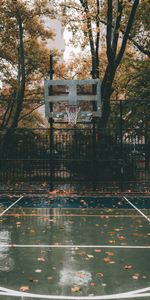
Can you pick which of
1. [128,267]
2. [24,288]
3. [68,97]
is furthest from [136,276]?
[68,97]

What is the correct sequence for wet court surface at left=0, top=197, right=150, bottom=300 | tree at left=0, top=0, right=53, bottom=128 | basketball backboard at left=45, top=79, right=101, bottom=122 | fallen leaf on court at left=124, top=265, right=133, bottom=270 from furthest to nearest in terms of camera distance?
1. tree at left=0, top=0, right=53, bottom=128
2. basketball backboard at left=45, top=79, right=101, bottom=122
3. fallen leaf on court at left=124, top=265, right=133, bottom=270
4. wet court surface at left=0, top=197, right=150, bottom=300

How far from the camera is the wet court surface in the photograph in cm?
607

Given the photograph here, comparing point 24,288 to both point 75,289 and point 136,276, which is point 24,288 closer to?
point 75,289

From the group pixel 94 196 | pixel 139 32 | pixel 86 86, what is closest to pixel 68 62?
pixel 139 32

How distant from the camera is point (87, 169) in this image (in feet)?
60.2

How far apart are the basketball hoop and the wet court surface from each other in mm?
4119

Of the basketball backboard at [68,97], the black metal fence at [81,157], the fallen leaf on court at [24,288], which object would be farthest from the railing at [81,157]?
the fallen leaf on court at [24,288]

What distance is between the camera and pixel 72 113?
53.5 ft

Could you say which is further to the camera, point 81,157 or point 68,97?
point 81,157

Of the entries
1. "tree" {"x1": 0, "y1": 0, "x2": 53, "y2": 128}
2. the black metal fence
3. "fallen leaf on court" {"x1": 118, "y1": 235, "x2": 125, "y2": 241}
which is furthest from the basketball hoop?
"fallen leaf on court" {"x1": 118, "y1": 235, "x2": 125, "y2": 241}

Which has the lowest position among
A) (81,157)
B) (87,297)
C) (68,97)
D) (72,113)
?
(87,297)

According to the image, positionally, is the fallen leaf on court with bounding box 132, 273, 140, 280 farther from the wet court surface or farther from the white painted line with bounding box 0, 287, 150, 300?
the white painted line with bounding box 0, 287, 150, 300

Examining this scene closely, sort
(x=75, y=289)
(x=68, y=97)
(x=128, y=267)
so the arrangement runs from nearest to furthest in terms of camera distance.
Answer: (x=75, y=289)
(x=128, y=267)
(x=68, y=97)

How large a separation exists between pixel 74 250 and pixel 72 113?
29.3 feet
